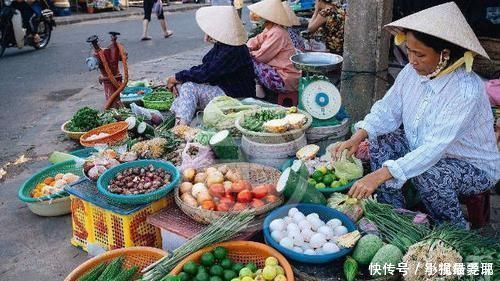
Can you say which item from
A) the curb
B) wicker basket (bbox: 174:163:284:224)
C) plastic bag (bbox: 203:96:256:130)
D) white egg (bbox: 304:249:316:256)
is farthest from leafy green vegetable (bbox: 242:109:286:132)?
the curb

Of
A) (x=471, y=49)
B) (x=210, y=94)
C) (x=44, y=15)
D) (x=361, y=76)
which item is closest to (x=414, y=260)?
(x=471, y=49)

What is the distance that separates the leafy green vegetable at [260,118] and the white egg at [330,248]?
4.03ft

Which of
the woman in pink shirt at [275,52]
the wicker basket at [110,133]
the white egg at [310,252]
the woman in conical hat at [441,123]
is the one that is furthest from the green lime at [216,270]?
the woman in pink shirt at [275,52]

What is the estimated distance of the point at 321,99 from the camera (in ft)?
12.0

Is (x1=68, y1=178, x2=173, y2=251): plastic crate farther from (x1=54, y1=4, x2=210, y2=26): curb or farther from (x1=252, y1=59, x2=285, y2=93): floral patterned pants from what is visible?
(x1=54, y1=4, x2=210, y2=26): curb

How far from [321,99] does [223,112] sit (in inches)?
33.7

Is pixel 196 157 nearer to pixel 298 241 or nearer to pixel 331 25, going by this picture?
pixel 298 241

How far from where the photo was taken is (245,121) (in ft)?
12.3

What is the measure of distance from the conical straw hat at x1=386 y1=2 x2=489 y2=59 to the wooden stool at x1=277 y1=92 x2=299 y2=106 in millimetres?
2608

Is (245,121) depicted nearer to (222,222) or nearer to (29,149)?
(222,222)

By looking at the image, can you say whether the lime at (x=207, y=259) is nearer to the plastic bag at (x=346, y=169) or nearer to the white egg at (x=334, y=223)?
the white egg at (x=334, y=223)

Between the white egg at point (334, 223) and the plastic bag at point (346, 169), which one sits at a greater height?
the plastic bag at point (346, 169)

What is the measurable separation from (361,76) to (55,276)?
9.24 ft

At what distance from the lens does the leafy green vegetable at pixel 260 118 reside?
3.59 m
